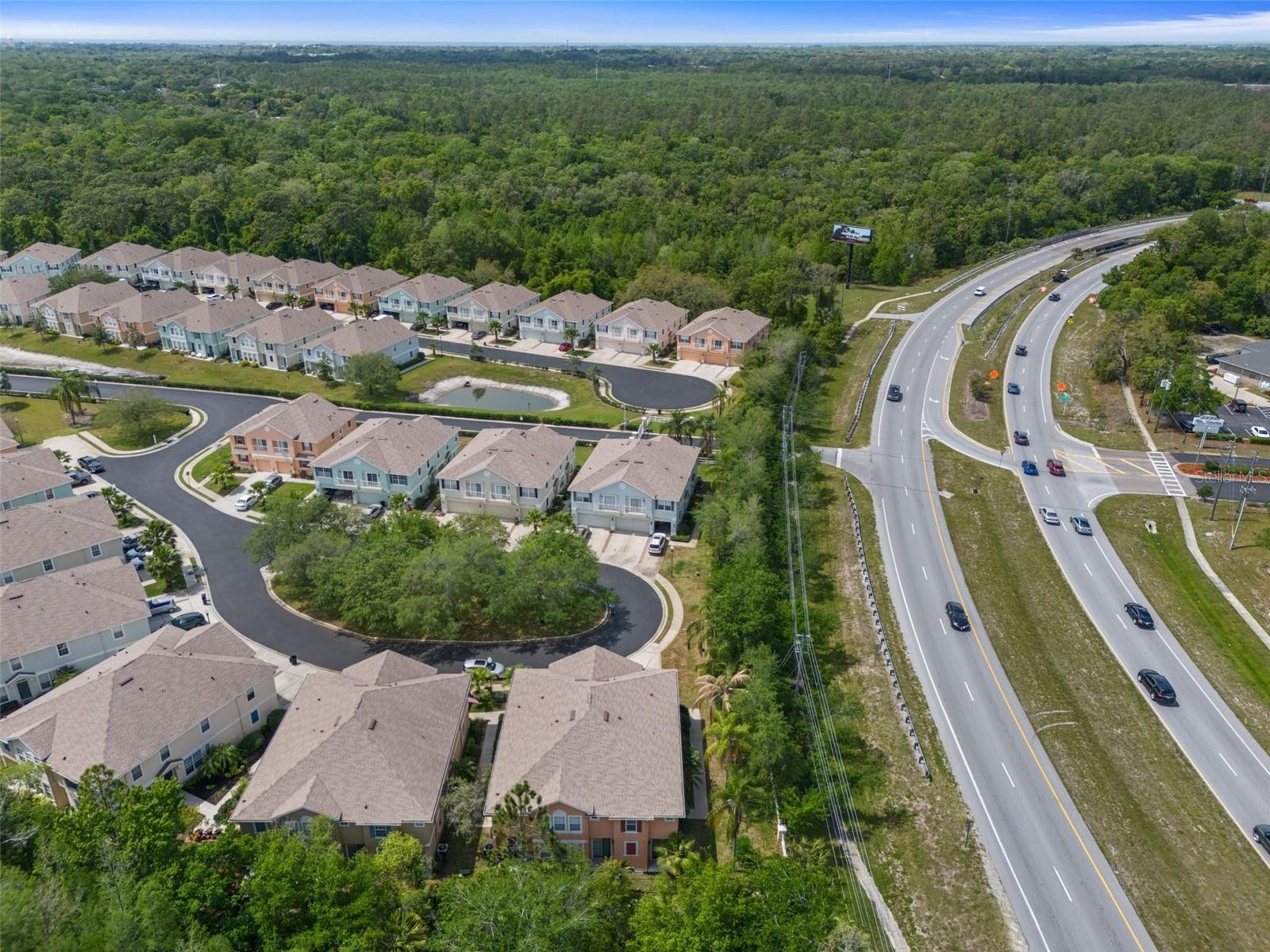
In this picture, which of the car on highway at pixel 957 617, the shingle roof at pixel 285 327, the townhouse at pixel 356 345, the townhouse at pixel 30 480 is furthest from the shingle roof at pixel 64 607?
the shingle roof at pixel 285 327

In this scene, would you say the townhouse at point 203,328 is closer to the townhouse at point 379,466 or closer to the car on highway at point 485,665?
the townhouse at point 379,466

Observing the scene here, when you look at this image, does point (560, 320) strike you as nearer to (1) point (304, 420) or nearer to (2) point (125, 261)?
(1) point (304, 420)

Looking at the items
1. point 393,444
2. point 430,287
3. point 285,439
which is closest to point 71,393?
point 285,439

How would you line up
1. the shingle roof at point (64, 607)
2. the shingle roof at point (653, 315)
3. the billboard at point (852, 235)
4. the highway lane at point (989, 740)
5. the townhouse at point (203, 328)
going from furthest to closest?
the billboard at point (852, 235) → the shingle roof at point (653, 315) → the townhouse at point (203, 328) → the shingle roof at point (64, 607) → the highway lane at point (989, 740)

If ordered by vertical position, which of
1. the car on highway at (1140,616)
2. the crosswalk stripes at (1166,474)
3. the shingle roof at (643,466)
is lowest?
the crosswalk stripes at (1166,474)

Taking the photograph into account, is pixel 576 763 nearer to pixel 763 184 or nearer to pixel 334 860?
pixel 334 860
